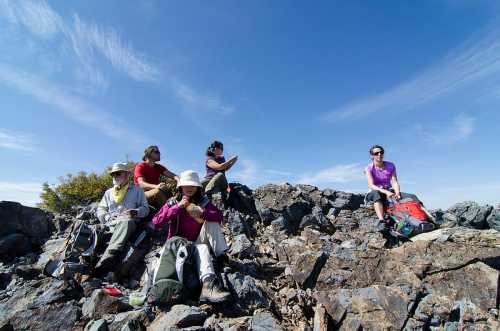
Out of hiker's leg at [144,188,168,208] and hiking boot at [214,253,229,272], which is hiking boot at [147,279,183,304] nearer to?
hiking boot at [214,253,229,272]

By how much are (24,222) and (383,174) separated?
1208cm

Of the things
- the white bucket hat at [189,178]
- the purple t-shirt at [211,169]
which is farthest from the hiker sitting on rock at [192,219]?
the purple t-shirt at [211,169]

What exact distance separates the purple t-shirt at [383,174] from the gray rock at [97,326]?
850 cm

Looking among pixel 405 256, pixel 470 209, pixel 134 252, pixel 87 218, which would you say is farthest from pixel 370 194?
pixel 87 218

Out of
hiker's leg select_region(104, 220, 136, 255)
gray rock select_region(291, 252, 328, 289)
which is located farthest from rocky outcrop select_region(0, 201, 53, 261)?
gray rock select_region(291, 252, 328, 289)

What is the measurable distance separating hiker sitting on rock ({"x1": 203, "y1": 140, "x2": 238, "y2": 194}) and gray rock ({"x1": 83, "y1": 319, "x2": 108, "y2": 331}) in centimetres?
565

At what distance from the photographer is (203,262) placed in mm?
5086

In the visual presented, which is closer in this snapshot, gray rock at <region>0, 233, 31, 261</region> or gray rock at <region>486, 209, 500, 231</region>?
gray rock at <region>0, 233, 31, 261</region>

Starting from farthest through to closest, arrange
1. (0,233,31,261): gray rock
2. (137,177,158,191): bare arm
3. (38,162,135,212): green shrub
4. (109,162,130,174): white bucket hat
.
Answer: (38,162,135,212): green shrub → (137,177,158,191): bare arm → (0,233,31,261): gray rock → (109,162,130,174): white bucket hat

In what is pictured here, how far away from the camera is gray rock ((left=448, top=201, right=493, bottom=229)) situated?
9266 millimetres

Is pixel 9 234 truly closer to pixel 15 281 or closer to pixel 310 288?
pixel 15 281

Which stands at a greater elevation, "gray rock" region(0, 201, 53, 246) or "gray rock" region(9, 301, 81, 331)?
"gray rock" region(0, 201, 53, 246)

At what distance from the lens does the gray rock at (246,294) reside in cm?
497

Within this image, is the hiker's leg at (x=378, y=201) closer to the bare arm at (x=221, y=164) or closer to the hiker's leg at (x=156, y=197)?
the bare arm at (x=221, y=164)
